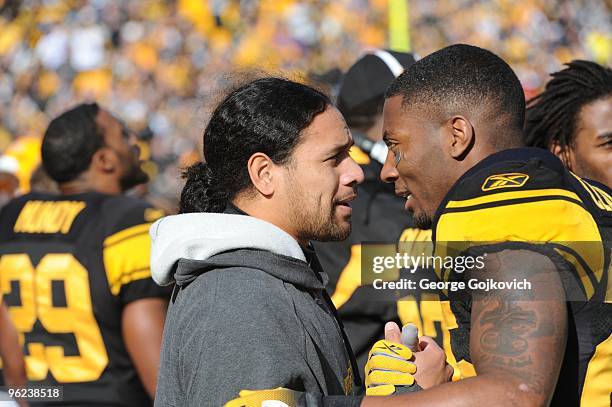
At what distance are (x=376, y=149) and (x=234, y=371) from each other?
2.33 m

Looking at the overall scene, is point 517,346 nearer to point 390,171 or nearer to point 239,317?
point 239,317

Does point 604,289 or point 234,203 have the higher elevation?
point 234,203

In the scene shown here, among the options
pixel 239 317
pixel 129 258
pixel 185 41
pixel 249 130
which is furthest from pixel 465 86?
pixel 185 41

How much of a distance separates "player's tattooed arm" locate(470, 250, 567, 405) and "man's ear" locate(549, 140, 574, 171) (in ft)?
4.64

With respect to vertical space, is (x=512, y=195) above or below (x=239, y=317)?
above

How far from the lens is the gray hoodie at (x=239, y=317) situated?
6.07ft

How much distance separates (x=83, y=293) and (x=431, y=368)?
2.06m

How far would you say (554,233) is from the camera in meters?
1.95

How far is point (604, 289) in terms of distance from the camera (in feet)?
6.86

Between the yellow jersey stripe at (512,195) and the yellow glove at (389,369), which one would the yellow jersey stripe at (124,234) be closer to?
the yellow glove at (389,369)

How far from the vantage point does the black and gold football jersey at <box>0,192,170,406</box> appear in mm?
3719

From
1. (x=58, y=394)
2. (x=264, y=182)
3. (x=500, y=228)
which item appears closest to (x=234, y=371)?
(x=264, y=182)

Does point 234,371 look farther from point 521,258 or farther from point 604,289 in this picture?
point 604,289

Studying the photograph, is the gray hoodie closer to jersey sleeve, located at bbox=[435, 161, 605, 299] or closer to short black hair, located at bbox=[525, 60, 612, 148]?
jersey sleeve, located at bbox=[435, 161, 605, 299]
